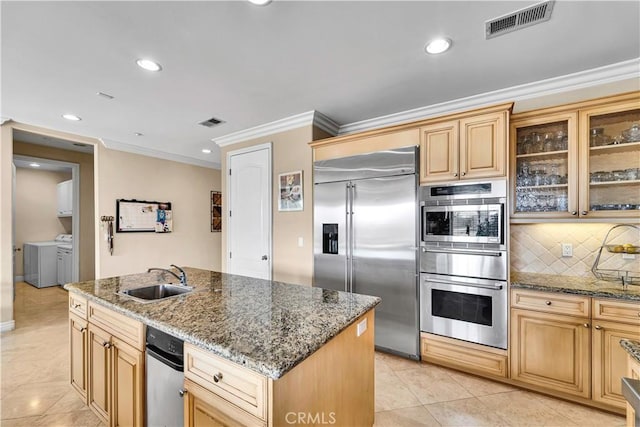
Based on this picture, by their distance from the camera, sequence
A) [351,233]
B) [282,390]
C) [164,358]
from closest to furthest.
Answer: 1. [282,390]
2. [164,358]
3. [351,233]

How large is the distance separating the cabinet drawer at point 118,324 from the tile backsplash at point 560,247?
3040 millimetres

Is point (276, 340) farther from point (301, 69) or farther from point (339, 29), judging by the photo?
point (301, 69)

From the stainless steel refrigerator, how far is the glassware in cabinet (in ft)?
4.28

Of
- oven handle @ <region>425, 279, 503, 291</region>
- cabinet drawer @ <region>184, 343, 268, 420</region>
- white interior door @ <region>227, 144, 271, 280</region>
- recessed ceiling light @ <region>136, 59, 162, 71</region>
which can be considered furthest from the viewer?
white interior door @ <region>227, 144, 271, 280</region>

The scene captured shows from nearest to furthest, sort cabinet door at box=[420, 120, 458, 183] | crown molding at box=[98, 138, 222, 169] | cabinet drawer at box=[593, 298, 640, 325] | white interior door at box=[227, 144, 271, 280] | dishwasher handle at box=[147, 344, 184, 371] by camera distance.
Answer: dishwasher handle at box=[147, 344, 184, 371]
cabinet drawer at box=[593, 298, 640, 325]
cabinet door at box=[420, 120, 458, 183]
white interior door at box=[227, 144, 271, 280]
crown molding at box=[98, 138, 222, 169]

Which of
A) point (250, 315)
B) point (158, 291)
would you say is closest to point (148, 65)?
point (158, 291)

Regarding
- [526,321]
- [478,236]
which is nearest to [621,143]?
[478,236]

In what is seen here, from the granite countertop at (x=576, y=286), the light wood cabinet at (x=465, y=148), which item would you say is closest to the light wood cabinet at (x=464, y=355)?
the granite countertop at (x=576, y=286)

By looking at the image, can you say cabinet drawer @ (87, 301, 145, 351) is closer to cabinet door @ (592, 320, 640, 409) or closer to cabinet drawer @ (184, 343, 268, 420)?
cabinet drawer @ (184, 343, 268, 420)

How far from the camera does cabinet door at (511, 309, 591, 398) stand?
1.95 m

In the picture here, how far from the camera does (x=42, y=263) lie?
218 inches

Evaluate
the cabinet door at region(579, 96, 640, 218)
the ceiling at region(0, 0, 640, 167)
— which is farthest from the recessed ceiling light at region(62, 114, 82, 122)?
the cabinet door at region(579, 96, 640, 218)

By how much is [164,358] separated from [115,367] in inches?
22.8

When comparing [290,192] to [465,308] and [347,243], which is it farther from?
[465,308]
